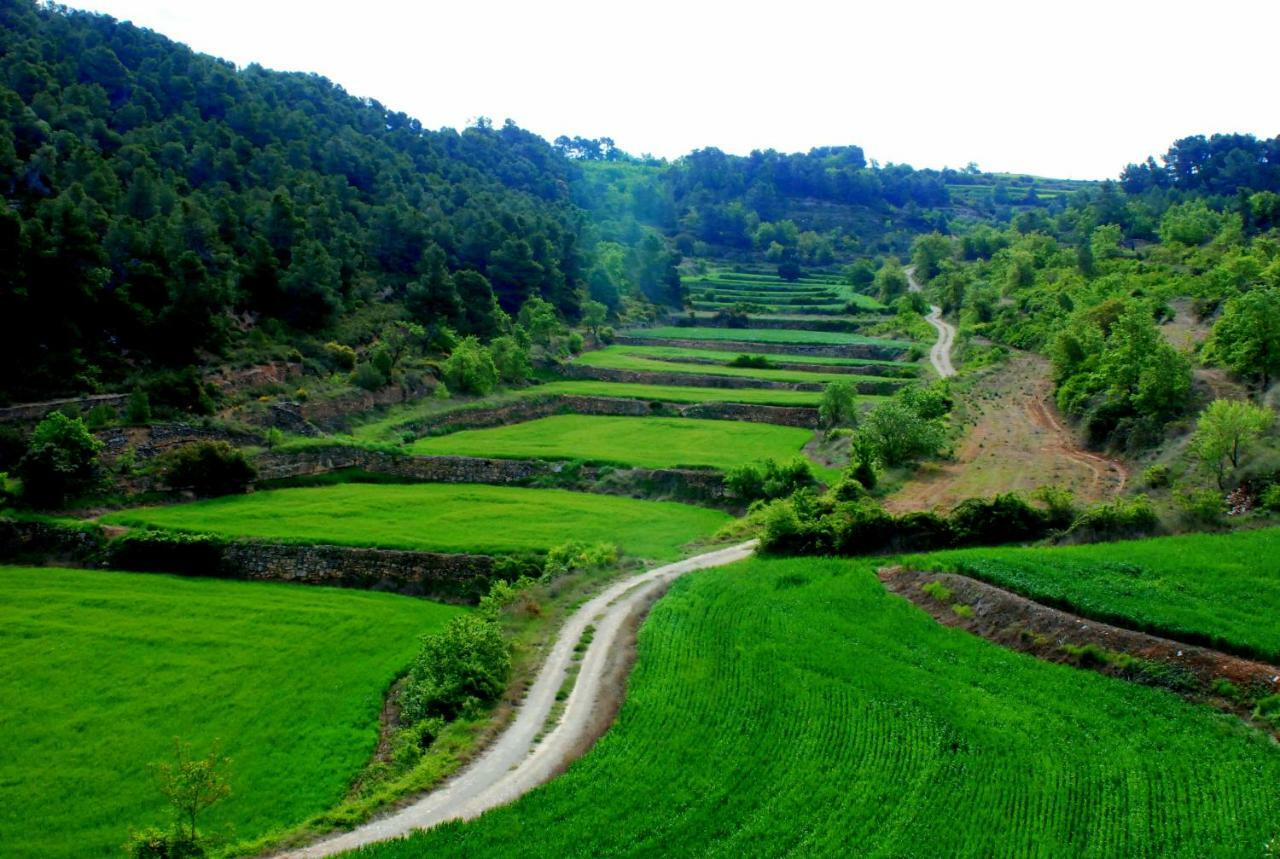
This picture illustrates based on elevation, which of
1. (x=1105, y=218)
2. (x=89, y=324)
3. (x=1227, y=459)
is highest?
(x=1105, y=218)

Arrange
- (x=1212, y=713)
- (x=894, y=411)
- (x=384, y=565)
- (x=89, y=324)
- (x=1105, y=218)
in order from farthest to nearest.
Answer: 1. (x=1105, y=218)
2. (x=89, y=324)
3. (x=894, y=411)
4. (x=384, y=565)
5. (x=1212, y=713)

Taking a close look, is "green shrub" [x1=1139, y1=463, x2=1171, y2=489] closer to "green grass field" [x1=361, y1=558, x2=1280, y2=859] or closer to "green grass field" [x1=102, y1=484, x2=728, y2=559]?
"green grass field" [x1=361, y1=558, x2=1280, y2=859]

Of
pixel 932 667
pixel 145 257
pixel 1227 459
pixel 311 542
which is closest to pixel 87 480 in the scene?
pixel 311 542

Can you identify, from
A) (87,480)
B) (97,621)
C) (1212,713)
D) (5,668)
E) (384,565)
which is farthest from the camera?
(87,480)

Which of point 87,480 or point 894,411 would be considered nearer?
point 87,480

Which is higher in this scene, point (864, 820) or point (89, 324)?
point (89, 324)

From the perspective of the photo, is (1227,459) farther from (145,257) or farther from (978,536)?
(145,257)

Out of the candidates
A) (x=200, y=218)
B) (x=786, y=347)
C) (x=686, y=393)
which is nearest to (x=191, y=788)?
(x=200, y=218)

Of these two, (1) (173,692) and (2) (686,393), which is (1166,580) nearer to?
(1) (173,692)
